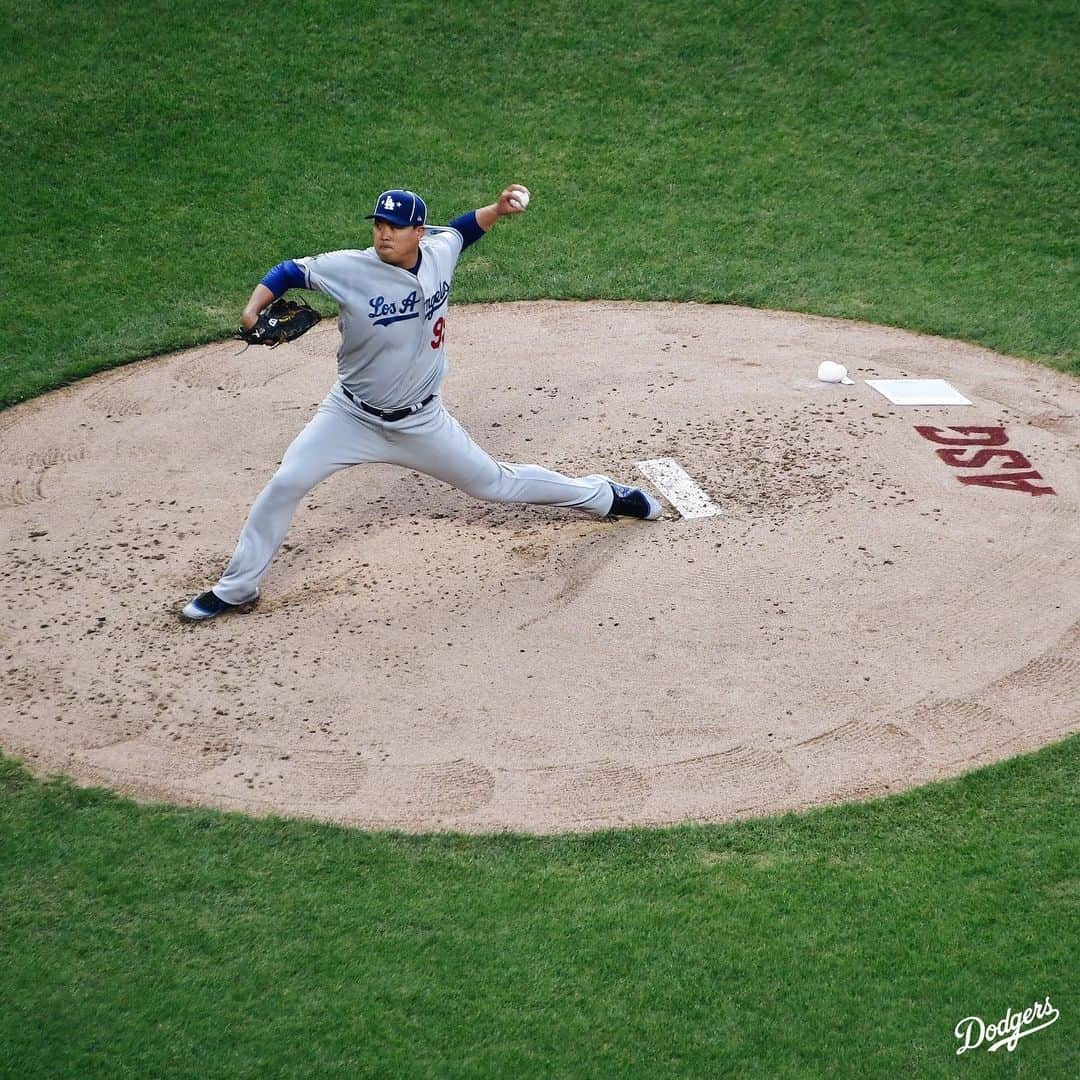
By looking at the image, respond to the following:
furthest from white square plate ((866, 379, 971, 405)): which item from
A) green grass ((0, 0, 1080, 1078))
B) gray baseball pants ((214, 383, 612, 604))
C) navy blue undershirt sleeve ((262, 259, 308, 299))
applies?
navy blue undershirt sleeve ((262, 259, 308, 299))

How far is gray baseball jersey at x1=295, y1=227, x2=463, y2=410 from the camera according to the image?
602 cm

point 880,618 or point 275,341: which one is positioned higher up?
point 275,341

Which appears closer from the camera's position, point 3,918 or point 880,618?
point 3,918

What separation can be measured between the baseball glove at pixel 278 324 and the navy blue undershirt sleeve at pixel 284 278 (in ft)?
0.21

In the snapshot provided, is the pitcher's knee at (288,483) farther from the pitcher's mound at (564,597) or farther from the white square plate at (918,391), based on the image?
the white square plate at (918,391)

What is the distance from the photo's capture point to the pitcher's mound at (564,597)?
5520 millimetres

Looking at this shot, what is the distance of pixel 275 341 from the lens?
604 centimetres

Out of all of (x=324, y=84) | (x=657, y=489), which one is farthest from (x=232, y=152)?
(x=657, y=489)

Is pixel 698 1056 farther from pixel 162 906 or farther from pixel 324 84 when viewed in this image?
pixel 324 84

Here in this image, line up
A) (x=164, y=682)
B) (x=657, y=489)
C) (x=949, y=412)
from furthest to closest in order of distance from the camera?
(x=949, y=412)
(x=657, y=489)
(x=164, y=682)

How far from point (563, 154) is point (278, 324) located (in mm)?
6503

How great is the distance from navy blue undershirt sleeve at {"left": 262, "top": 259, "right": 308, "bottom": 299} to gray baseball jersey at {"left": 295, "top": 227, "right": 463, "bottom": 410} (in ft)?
0.11

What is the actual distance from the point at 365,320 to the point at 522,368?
10.5ft

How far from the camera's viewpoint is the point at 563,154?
469 inches
